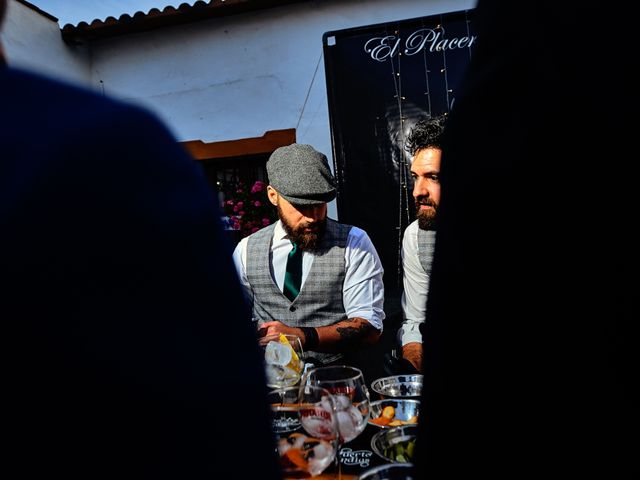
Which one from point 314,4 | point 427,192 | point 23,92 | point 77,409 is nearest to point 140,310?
point 77,409

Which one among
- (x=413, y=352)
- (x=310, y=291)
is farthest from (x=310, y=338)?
(x=413, y=352)

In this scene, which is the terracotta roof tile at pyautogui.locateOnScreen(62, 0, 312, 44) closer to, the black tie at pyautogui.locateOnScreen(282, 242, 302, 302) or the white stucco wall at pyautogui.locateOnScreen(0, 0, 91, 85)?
the white stucco wall at pyautogui.locateOnScreen(0, 0, 91, 85)

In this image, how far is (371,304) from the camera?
2762 mm

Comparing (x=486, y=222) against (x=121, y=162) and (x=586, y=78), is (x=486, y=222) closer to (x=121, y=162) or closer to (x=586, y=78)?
(x=586, y=78)

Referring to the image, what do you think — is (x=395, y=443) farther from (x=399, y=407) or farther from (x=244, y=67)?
(x=244, y=67)

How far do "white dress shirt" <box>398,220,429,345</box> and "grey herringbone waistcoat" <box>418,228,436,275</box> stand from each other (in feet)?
0.10

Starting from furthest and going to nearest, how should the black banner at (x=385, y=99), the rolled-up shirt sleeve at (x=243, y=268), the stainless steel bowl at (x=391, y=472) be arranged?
the black banner at (x=385, y=99) → the rolled-up shirt sleeve at (x=243, y=268) → the stainless steel bowl at (x=391, y=472)

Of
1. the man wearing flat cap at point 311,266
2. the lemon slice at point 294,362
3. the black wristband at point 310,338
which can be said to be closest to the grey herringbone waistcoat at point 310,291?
the man wearing flat cap at point 311,266

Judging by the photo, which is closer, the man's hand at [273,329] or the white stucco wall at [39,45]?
the man's hand at [273,329]

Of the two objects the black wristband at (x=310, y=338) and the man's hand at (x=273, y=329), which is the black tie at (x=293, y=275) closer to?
the black wristband at (x=310, y=338)

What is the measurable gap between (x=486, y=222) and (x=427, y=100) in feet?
15.2

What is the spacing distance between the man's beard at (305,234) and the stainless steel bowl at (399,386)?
48.6 inches

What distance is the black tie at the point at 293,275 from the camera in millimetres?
2770

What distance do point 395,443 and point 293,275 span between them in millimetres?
1648
